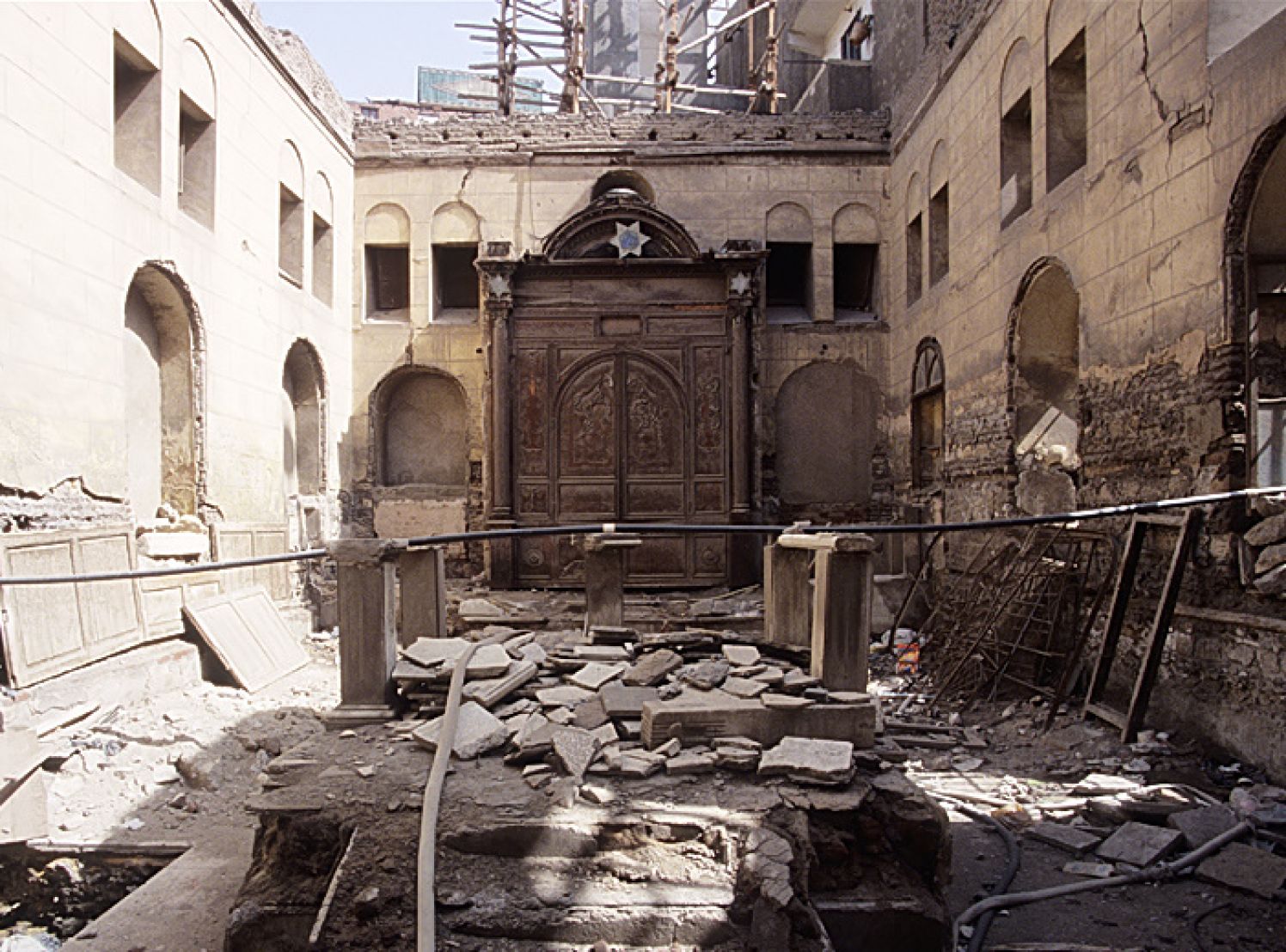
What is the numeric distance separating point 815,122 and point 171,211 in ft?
32.1

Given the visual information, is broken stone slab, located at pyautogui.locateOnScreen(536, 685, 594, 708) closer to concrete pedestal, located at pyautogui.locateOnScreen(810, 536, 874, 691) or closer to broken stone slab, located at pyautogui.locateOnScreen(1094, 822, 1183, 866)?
concrete pedestal, located at pyautogui.locateOnScreen(810, 536, 874, 691)

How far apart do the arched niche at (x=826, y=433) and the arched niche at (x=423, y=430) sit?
522cm

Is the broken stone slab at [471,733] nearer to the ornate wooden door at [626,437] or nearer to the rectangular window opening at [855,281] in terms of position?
the ornate wooden door at [626,437]

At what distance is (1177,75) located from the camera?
659 centimetres

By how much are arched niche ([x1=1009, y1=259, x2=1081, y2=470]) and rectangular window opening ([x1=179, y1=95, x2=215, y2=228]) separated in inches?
352

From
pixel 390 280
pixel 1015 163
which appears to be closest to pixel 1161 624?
pixel 1015 163

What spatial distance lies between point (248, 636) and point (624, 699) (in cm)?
630

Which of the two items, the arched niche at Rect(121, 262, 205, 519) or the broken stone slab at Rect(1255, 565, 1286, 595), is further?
the arched niche at Rect(121, 262, 205, 519)

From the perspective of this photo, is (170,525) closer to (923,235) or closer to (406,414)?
(406,414)

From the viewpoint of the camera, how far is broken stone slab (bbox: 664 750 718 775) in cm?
425

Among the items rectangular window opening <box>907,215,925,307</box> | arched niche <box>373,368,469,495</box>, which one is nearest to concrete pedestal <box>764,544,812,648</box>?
rectangular window opening <box>907,215,925,307</box>

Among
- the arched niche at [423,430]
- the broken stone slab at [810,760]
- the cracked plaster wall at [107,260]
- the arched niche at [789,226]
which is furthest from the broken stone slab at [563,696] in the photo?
the arched niche at [789,226]

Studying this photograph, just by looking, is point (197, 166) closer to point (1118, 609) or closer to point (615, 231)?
point (615, 231)

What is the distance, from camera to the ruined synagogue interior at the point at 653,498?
4.07m
